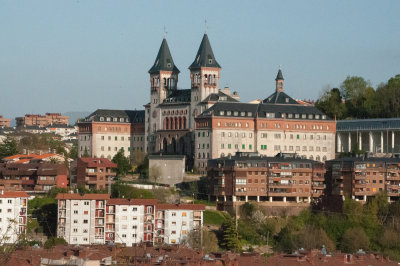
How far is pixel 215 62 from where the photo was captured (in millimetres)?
134625

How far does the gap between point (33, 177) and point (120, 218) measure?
17.6 m

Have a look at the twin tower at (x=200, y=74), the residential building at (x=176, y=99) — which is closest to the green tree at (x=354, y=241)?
the residential building at (x=176, y=99)

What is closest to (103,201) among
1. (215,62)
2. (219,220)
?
(219,220)

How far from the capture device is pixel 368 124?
134625 mm

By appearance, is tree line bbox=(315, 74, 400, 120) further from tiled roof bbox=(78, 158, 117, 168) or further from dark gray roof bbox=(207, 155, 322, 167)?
tiled roof bbox=(78, 158, 117, 168)

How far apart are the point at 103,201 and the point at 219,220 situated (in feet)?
40.7

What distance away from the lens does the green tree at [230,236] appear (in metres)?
95.1

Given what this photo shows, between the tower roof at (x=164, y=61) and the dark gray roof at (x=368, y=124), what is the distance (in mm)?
23359

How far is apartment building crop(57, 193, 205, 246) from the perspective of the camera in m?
96.8

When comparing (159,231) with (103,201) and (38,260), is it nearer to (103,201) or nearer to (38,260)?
(103,201)

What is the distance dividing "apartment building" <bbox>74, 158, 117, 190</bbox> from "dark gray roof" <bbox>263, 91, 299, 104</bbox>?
106ft

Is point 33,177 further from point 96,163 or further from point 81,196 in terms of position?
point 81,196

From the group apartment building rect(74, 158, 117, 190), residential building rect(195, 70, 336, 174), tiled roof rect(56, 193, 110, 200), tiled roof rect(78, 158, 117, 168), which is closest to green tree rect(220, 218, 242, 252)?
tiled roof rect(56, 193, 110, 200)

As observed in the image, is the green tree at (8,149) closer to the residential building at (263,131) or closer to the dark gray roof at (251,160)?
the residential building at (263,131)
